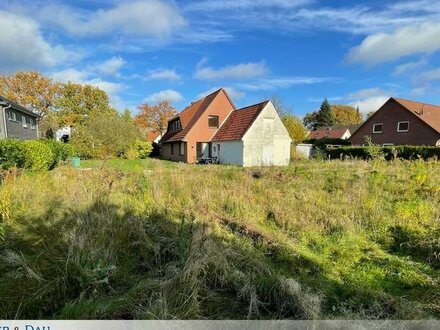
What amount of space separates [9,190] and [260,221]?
222 inches

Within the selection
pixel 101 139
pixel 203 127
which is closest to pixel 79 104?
pixel 101 139

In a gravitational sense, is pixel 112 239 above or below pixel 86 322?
above

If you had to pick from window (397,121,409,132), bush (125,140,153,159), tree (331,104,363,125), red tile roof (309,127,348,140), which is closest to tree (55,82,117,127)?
bush (125,140,153,159)

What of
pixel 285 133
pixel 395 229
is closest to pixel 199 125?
pixel 285 133

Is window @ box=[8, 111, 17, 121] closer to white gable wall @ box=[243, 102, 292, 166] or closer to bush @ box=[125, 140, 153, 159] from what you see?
bush @ box=[125, 140, 153, 159]

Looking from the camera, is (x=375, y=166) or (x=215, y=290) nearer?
(x=215, y=290)

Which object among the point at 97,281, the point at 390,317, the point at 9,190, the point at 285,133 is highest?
the point at 285,133

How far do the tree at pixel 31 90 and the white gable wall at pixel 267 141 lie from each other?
128ft

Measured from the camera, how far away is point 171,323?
294 cm

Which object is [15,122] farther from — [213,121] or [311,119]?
Result: [311,119]

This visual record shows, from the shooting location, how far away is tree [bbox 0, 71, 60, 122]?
160ft

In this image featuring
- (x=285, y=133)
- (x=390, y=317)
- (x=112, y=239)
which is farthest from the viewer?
(x=285, y=133)

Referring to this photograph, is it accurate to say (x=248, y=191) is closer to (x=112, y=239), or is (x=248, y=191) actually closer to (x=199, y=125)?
(x=112, y=239)

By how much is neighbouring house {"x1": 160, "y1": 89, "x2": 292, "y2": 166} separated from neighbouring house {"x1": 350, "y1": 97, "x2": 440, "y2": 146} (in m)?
12.4
